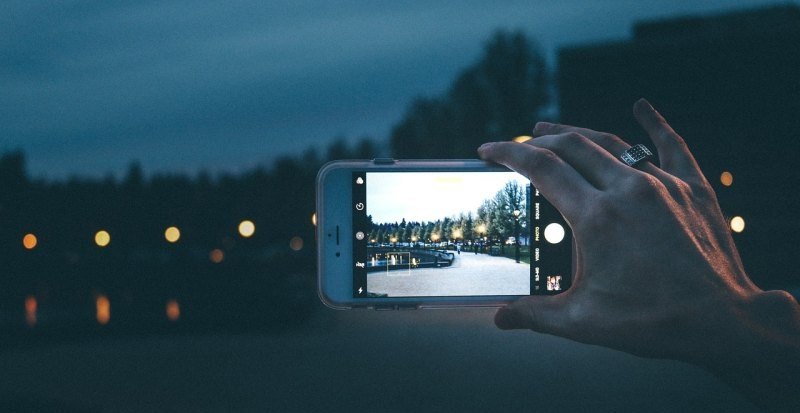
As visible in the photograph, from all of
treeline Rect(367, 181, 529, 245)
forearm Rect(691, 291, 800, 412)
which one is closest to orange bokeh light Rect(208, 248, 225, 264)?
treeline Rect(367, 181, 529, 245)

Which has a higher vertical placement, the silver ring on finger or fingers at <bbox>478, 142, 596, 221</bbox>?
the silver ring on finger

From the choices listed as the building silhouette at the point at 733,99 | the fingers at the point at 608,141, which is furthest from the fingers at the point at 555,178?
the building silhouette at the point at 733,99

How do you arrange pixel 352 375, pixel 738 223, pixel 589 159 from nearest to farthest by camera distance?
pixel 589 159, pixel 352 375, pixel 738 223

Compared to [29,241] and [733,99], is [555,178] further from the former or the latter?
[29,241]

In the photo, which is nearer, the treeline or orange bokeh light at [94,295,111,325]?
the treeline

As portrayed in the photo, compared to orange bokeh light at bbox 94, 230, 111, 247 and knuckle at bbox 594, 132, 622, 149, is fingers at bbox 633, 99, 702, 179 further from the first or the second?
orange bokeh light at bbox 94, 230, 111, 247

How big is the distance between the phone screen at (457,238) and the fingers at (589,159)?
72 centimetres

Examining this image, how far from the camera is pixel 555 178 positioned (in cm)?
138

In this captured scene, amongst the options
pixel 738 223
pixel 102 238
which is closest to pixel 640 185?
pixel 738 223

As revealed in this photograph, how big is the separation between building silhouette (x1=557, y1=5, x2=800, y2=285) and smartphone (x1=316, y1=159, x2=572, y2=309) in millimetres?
14965

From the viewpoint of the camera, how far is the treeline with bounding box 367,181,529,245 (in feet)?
7.25

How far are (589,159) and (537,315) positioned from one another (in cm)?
49

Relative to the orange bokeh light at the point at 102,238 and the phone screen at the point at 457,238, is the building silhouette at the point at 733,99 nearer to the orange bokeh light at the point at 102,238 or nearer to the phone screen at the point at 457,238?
the phone screen at the point at 457,238

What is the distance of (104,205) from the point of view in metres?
24.9
